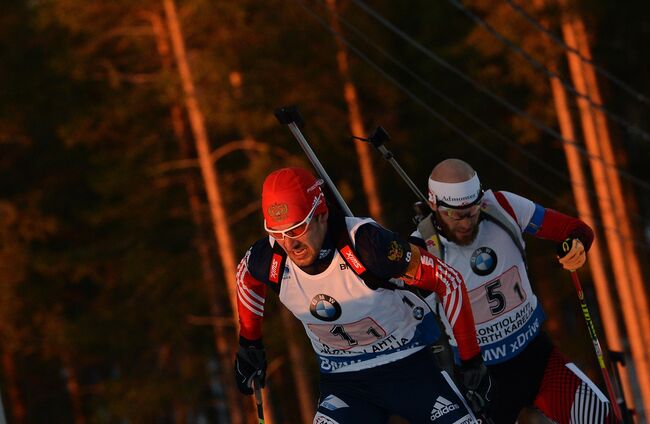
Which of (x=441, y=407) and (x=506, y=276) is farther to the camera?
(x=506, y=276)

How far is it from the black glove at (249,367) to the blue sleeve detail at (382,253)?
1.17 meters

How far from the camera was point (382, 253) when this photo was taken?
6.55m

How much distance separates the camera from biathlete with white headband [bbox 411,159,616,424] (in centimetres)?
776

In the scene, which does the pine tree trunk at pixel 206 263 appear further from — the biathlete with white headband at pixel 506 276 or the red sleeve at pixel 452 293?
the red sleeve at pixel 452 293

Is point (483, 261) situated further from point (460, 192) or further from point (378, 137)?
point (378, 137)

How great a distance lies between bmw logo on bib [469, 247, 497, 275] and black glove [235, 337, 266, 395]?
1.50 metres

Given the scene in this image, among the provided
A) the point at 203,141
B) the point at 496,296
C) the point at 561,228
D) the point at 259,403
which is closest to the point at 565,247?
the point at 561,228

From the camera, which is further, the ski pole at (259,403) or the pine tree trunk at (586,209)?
the pine tree trunk at (586,209)

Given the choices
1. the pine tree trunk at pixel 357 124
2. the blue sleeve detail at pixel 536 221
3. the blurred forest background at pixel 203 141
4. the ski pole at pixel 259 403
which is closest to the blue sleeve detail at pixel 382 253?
the ski pole at pixel 259 403

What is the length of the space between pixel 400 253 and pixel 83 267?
23088mm

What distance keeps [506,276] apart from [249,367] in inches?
70.3

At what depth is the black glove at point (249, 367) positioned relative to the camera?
7359mm

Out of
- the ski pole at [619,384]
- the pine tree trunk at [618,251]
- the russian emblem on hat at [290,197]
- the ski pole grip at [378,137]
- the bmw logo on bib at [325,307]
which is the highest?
the pine tree trunk at [618,251]

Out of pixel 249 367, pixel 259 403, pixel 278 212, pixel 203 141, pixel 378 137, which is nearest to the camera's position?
pixel 278 212
